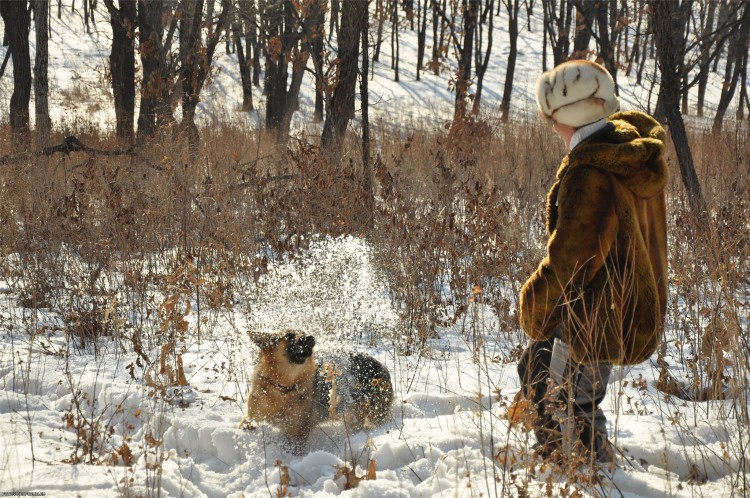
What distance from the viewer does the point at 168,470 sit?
9.37ft

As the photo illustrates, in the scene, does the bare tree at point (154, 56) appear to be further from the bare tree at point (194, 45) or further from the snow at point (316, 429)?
the snow at point (316, 429)

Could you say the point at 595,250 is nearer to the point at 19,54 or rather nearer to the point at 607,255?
the point at 607,255

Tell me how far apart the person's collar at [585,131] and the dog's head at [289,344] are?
4.56 feet

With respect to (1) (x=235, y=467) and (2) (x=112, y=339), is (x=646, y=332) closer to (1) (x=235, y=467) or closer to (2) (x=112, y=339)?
(1) (x=235, y=467)

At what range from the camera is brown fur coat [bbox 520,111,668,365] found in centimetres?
251

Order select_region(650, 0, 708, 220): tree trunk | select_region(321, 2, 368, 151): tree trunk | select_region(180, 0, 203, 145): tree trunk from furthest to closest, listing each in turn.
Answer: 1. select_region(180, 0, 203, 145): tree trunk
2. select_region(321, 2, 368, 151): tree trunk
3. select_region(650, 0, 708, 220): tree trunk

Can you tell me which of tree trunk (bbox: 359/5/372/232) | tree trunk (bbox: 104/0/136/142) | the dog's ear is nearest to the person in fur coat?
the dog's ear

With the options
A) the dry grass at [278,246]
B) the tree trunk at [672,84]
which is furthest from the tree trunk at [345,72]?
the tree trunk at [672,84]

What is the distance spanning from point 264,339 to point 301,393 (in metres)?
0.31

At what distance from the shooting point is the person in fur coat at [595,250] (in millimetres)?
2506

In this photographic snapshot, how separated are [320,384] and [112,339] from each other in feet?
5.83

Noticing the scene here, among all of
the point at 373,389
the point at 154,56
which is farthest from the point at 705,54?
the point at 154,56

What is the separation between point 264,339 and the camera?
3143 millimetres

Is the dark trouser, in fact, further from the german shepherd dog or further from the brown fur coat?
the german shepherd dog
